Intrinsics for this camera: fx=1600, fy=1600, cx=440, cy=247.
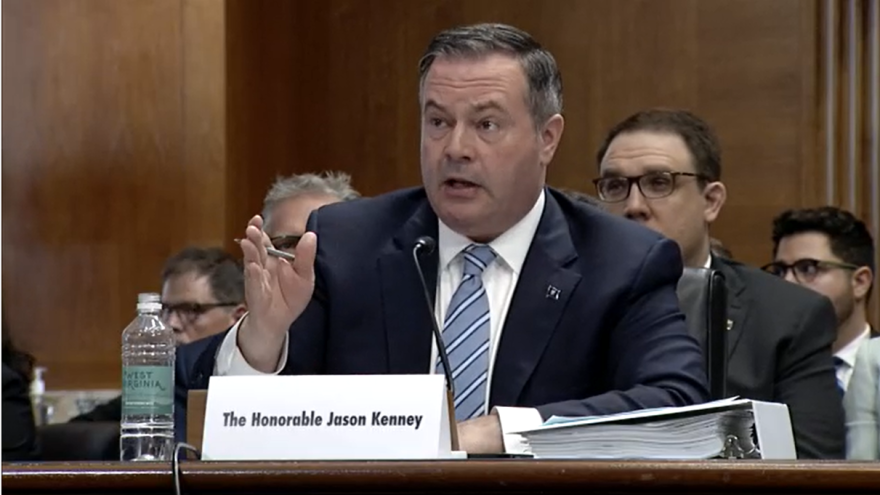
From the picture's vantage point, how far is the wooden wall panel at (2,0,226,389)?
5.36 m

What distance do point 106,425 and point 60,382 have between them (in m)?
1.27

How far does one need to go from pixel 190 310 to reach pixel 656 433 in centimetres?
262

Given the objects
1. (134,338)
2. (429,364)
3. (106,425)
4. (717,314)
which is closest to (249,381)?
(134,338)

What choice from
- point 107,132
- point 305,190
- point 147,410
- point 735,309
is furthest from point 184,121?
point 147,410

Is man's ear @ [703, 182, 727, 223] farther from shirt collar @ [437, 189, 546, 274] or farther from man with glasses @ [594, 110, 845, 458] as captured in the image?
shirt collar @ [437, 189, 546, 274]

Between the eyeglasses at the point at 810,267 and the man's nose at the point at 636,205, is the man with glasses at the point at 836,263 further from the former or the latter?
the man's nose at the point at 636,205

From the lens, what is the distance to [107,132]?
17.6 ft

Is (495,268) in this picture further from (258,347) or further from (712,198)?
Answer: (712,198)

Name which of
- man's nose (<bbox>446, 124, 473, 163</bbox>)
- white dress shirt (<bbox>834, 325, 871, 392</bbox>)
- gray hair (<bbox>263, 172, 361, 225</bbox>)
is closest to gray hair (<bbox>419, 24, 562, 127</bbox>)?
man's nose (<bbox>446, 124, 473, 163</bbox>)

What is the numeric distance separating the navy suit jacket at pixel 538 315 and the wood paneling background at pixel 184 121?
254 cm

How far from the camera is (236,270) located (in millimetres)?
4434

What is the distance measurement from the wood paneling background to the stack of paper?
3.48m

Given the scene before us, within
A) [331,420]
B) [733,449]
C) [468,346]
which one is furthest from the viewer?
[468,346]

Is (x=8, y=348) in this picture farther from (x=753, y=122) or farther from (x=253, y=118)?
(x=753, y=122)
